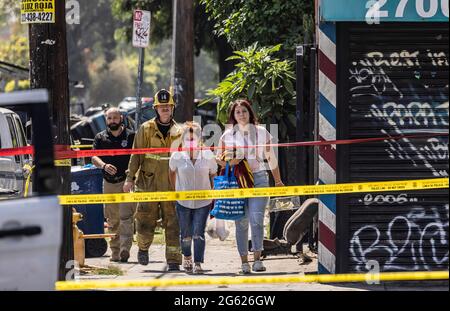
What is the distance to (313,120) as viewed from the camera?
11352 mm

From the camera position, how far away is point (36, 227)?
5762mm

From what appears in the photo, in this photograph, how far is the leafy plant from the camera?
511 inches

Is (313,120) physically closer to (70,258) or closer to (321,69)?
(321,69)

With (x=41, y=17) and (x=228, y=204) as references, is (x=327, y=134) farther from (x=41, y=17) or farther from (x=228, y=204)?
(x=41, y=17)

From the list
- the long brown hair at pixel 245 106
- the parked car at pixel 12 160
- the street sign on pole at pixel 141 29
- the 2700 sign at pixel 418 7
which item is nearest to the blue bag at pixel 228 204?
the long brown hair at pixel 245 106

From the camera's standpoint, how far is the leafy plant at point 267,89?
1298 cm

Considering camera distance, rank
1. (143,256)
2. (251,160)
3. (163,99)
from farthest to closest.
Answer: (143,256)
(163,99)
(251,160)

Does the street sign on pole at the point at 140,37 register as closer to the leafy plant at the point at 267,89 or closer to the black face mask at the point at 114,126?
the leafy plant at the point at 267,89

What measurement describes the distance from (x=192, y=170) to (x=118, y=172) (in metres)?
1.67

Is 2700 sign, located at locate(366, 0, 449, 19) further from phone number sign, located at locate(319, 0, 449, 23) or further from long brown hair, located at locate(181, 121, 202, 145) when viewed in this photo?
long brown hair, located at locate(181, 121, 202, 145)

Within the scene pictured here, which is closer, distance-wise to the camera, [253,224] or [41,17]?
[41,17]

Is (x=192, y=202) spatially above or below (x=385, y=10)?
below

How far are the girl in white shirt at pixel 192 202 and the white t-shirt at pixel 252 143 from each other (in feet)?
1.20

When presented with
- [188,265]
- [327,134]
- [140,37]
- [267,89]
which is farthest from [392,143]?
[140,37]
